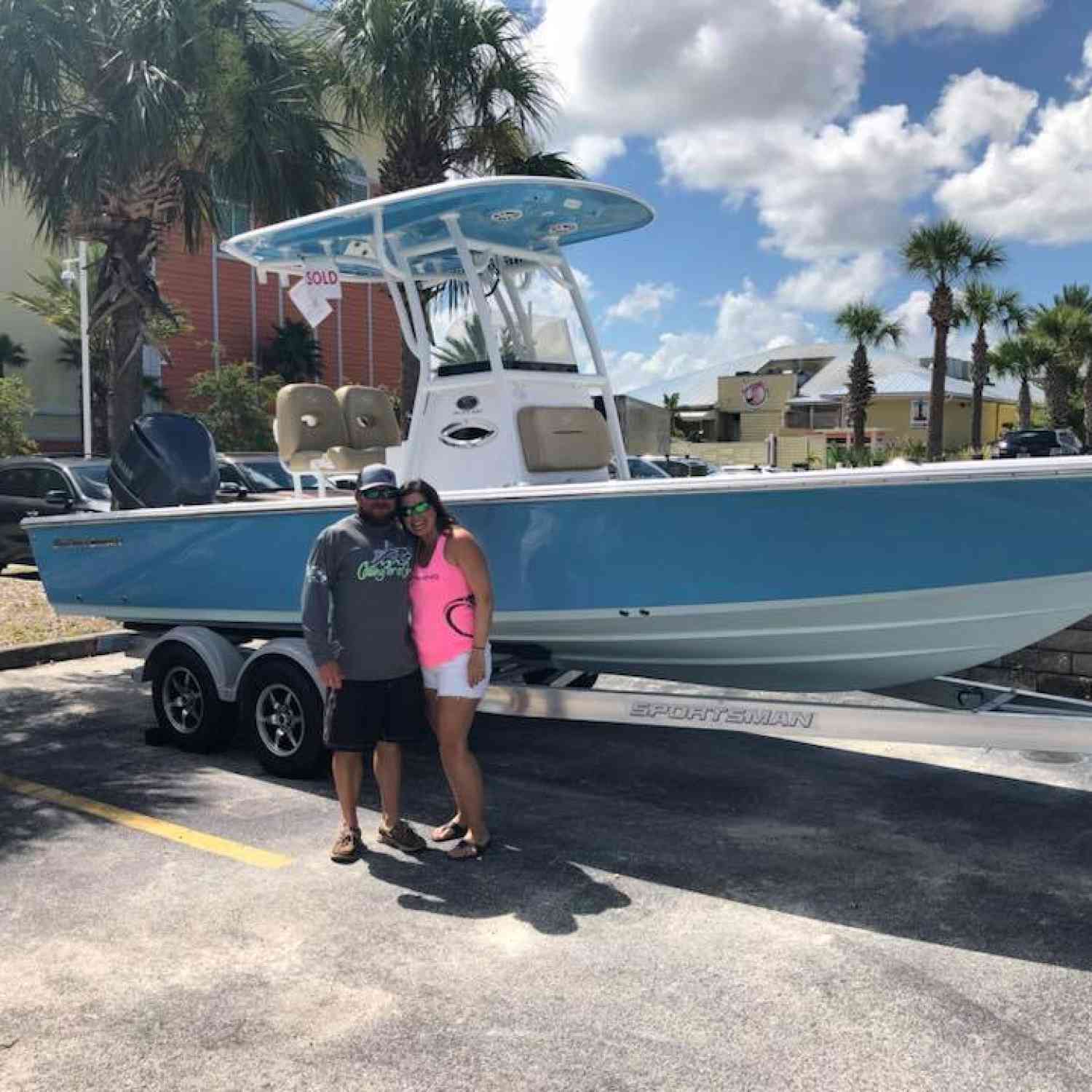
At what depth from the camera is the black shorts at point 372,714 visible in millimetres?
4859

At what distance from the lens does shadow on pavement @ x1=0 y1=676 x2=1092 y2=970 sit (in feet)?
14.4

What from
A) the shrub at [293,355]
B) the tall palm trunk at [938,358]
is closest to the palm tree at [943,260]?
the tall palm trunk at [938,358]

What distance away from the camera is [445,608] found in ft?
15.7

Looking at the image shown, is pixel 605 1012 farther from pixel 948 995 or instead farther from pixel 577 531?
pixel 577 531

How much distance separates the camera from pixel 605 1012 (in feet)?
11.7

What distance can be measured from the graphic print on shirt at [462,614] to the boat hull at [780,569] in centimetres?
84

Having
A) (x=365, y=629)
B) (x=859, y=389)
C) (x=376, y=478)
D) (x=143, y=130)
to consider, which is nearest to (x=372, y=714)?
(x=365, y=629)

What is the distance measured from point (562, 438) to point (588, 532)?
116 cm

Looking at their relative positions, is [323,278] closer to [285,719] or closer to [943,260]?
[285,719]

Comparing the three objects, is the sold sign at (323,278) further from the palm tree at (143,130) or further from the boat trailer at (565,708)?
the palm tree at (143,130)

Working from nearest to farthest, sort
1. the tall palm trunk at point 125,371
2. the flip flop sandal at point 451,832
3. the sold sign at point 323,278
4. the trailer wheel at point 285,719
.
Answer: the flip flop sandal at point 451,832, the trailer wheel at point 285,719, the sold sign at point 323,278, the tall palm trunk at point 125,371

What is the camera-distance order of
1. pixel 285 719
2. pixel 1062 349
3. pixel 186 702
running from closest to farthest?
pixel 285 719 < pixel 186 702 < pixel 1062 349

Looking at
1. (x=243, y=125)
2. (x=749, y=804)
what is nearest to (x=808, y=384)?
(x=243, y=125)

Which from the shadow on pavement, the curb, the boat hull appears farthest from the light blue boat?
the curb
